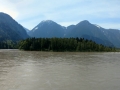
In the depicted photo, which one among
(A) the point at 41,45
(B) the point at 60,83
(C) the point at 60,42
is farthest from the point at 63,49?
(B) the point at 60,83

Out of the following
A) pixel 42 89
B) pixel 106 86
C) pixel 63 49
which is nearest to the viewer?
pixel 42 89

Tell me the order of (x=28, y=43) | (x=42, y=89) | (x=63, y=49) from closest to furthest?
(x=42, y=89) → (x=63, y=49) → (x=28, y=43)

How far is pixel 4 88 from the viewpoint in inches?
892

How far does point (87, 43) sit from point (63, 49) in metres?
22.4

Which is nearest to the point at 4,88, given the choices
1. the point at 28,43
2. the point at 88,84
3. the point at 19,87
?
the point at 19,87

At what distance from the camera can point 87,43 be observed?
521 ft

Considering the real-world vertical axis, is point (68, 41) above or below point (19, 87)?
above

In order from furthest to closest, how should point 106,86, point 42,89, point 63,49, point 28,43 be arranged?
1. point 28,43
2. point 63,49
3. point 106,86
4. point 42,89

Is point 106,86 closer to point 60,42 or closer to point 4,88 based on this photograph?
point 4,88

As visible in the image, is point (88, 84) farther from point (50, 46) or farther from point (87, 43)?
point (87, 43)

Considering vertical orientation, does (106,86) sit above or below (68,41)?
below

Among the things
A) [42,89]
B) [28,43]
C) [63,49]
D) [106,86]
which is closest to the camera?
[42,89]

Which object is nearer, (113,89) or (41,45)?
(113,89)

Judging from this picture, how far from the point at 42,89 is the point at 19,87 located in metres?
2.84
